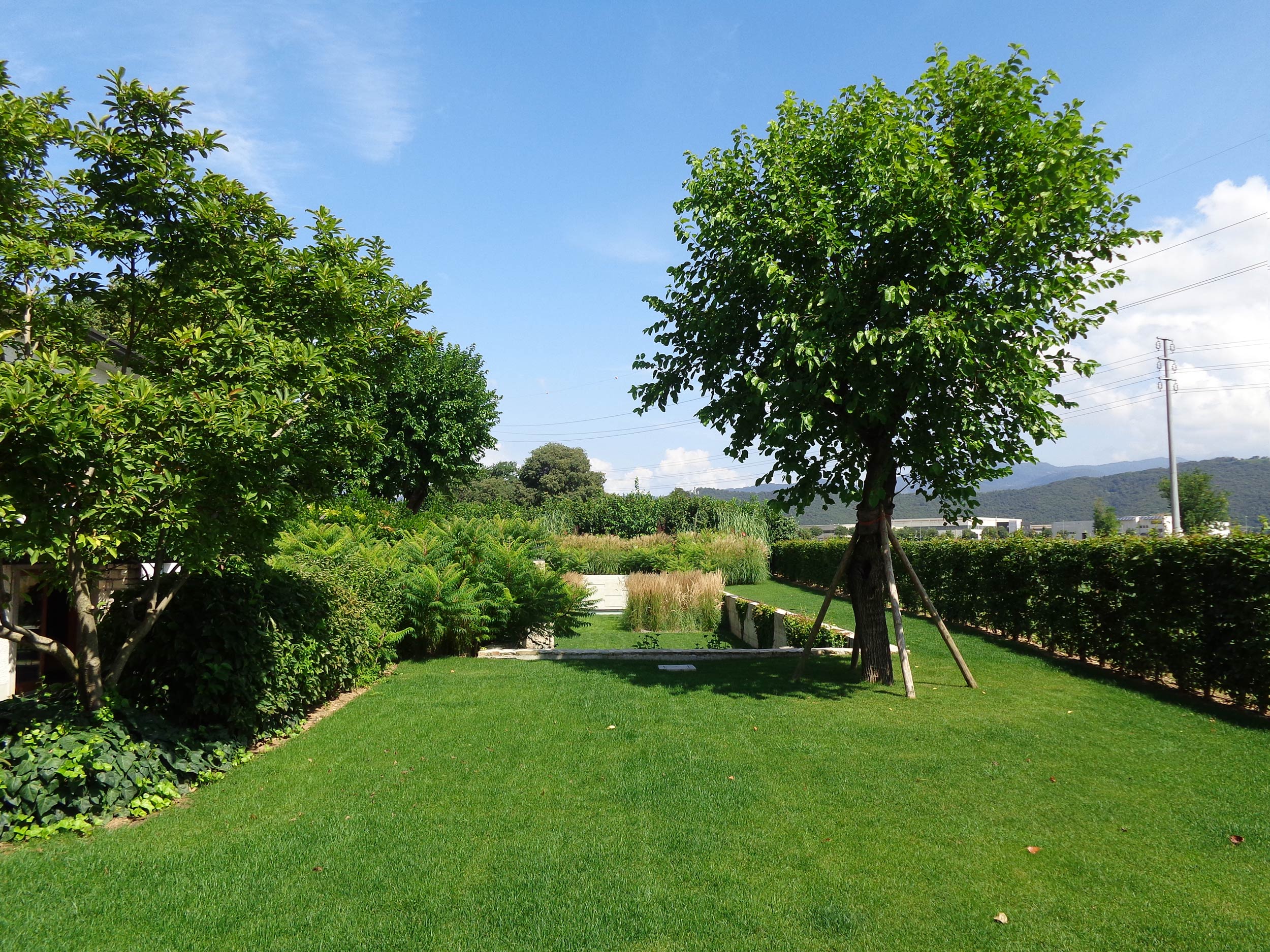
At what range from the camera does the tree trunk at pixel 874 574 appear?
29.7 feet

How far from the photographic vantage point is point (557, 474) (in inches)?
3029

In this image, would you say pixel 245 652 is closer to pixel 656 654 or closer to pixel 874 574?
pixel 656 654

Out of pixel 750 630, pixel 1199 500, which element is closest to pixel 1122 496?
pixel 1199 500

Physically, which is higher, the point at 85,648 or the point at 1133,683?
the point at 85,648

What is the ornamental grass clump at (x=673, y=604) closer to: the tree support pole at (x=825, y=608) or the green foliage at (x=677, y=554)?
the green foliage at (x=677, y=554)

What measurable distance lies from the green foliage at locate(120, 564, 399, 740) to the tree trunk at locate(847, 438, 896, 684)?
6229mm

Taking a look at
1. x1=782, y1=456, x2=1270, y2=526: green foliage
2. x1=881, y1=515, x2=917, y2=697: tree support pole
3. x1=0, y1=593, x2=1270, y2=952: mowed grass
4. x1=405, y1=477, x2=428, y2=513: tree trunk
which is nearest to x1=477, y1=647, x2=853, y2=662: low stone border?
x1=881, y1=515, x2=917, y2=697: tree support pole

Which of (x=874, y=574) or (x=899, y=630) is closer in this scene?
(x=899, y=630)

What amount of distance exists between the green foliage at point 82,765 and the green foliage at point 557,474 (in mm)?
66126

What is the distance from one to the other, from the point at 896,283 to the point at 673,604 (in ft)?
31.0

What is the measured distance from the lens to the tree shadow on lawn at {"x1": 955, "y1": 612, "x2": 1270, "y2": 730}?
733 cm

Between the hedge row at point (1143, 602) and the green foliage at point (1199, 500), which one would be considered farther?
the green foliage at point (1199, 500)

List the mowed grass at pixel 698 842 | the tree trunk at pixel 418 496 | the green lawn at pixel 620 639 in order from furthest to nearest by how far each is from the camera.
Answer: the tree trunk at pixel 418 496, the green lawn at pixel 620 639, the mowed grass at pixel 698 842

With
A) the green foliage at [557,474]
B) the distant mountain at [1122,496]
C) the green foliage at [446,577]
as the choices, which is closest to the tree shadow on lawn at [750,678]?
the green foliage at [446,577]
